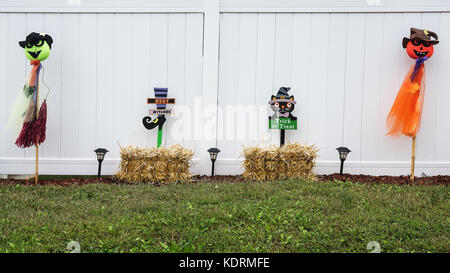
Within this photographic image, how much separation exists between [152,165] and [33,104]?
5.88ft

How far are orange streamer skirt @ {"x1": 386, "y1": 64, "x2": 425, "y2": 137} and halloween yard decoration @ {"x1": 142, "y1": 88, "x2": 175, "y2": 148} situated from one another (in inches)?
128

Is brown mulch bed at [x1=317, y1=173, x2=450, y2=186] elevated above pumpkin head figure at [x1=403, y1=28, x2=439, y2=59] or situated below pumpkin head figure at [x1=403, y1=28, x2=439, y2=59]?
below

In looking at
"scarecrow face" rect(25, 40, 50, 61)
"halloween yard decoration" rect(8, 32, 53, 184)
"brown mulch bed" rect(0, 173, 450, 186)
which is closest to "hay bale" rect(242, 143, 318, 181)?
"brown mulch bed" rect(0, 173, 450, 186)

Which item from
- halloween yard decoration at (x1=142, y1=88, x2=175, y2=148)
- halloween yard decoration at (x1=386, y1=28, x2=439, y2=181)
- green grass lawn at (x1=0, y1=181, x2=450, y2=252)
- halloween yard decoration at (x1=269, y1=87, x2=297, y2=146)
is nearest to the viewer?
green grass lawn at (x1=0, y1=181, x2=450, y2=252)

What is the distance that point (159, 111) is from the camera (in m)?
5.11

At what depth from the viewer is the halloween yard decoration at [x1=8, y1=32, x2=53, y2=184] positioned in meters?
4.60

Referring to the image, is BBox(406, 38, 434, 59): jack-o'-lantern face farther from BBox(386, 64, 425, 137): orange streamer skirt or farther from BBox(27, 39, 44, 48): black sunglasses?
BBox(27, 39, 44, 48): black sunglasses

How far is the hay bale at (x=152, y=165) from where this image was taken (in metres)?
4.62

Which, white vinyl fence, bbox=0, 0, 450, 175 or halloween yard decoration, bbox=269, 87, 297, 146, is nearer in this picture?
halloween yard decoration, bbox=269, 87, 297, 146

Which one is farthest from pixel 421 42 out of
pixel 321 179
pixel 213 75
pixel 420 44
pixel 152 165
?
pixel 152 165

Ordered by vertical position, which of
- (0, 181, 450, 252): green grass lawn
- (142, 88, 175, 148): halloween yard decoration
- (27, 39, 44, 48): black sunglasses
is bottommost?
(0, 181, 450, 252): green grass lawn

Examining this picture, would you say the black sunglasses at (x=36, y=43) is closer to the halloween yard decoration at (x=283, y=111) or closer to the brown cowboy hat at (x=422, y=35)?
the halloween yard decoration at (x=283, y=111)
